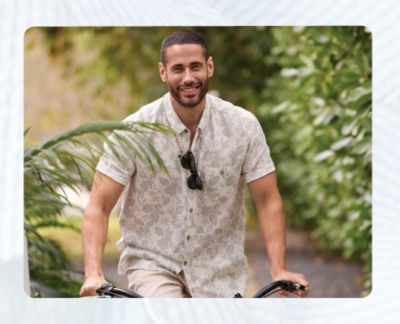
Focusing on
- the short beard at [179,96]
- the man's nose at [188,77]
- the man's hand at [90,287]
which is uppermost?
the man's nose at [188,77]

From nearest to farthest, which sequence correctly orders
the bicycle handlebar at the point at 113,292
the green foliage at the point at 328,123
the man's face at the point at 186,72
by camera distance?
the bicycle handlebar at the point at 113,292, the man's face at the point at 186,72, the green foliage at the point at 328,123

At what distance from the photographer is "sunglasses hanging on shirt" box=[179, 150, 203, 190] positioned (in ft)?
7.51

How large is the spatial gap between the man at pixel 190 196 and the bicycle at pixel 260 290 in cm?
3

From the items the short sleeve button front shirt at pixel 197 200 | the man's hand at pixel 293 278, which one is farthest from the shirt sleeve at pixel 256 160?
the man's hand at pixel 293 278

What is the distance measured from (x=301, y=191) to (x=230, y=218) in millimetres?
2021

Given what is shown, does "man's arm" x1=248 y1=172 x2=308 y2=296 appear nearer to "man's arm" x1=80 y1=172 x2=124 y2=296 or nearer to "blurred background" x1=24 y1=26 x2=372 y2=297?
"blurred background" x1=24 y1=26 x2=372 y2=297

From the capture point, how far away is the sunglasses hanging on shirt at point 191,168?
90.1 inches

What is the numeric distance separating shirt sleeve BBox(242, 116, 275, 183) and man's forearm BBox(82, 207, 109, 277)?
42cm

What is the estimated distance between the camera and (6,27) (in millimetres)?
2176

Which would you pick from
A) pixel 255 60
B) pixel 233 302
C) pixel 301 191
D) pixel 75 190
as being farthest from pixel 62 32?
pixel 233 302

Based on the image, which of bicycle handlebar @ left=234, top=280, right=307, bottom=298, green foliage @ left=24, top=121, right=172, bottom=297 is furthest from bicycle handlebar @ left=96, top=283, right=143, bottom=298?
bicycle handlebar @ left=234, top=280, right=307, bottom=298
